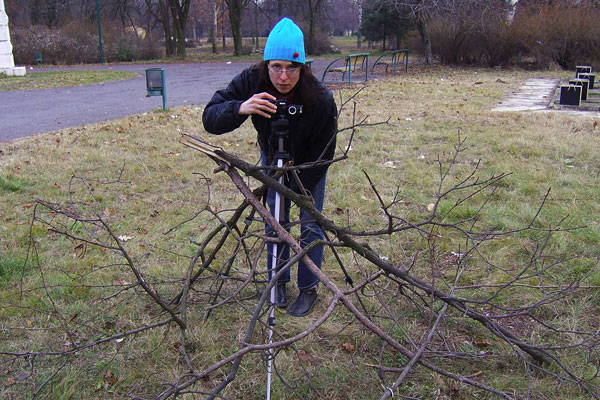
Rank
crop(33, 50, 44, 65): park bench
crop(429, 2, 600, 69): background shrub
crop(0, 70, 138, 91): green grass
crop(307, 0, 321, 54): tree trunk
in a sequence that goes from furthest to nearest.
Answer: crop(307, 0, 321, 54): tree trunk, crop(33, 50, 44, 65): park bench, crop(429, 2, 600, 69): background shrub, crop(0, 70, 138, 91): green grass

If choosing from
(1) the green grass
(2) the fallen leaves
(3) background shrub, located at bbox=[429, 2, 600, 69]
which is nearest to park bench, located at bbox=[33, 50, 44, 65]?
(1) the green grass

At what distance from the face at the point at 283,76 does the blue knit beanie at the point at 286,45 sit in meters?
0.03

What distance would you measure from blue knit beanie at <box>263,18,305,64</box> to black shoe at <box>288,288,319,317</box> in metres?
1.35

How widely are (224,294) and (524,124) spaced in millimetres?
6037

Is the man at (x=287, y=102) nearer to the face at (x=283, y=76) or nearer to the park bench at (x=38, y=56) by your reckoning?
the face at (x=283, y=76)

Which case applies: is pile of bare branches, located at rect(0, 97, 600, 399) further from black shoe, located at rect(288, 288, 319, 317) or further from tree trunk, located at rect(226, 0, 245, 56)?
tree trunk, located at rect(226, 0, 245, 56)

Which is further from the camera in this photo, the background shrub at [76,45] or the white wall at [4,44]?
the background shrub at [76,45]

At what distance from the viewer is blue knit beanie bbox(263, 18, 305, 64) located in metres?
2.40

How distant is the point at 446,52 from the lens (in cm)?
2169

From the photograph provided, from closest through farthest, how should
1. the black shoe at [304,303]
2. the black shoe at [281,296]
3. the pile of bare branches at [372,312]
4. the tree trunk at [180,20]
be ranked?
the pile of bare branches at [372,312] < the black shoe at [304,303] < the black shoe at [281,296] < the tree trunk at [180,20]

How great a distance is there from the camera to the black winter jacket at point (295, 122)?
252 cm

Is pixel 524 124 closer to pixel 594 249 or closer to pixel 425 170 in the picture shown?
pixel 425 170

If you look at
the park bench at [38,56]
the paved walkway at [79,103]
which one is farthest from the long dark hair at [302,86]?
the park bench at [38,56]

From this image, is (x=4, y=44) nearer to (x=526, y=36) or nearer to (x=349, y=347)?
(x=526, y=36)
